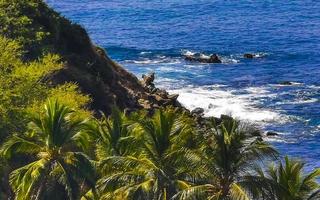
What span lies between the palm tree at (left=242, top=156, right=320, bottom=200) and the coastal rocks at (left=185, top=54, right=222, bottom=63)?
8897 cm

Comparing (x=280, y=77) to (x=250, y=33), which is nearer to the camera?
(x=280, y=77)

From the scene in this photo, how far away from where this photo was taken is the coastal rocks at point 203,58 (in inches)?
4899

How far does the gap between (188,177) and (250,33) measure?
111 metres

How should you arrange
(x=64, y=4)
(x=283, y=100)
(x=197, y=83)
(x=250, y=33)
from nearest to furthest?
1. (x=283, y=100)
2. (x=197, y=83)
3. (x=250, y=33)
4. (x=64, y=4)

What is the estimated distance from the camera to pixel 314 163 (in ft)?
257

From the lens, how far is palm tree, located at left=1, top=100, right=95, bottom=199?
39281 millimetres

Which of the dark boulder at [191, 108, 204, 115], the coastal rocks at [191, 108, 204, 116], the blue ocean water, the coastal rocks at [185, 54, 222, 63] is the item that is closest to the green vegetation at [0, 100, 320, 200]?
the blue ocean water

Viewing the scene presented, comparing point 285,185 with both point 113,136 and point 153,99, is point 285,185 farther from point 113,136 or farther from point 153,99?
point 153,99

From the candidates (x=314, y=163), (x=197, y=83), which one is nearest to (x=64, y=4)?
(x=197, y=83)

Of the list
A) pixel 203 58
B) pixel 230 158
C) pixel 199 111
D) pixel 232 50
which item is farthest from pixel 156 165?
pixel 232 50

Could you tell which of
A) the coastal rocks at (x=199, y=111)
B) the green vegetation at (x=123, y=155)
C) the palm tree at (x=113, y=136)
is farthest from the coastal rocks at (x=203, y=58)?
the palm tree at (x=113, y=136)

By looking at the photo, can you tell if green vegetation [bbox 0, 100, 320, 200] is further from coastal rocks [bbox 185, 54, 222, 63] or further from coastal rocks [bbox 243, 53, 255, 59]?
coastal rocks [bbox 243, 53, 255, 59]

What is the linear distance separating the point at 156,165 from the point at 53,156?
Result: 21.3 feet

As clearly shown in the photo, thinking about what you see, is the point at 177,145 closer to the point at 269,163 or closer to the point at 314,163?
the point at 269,163
